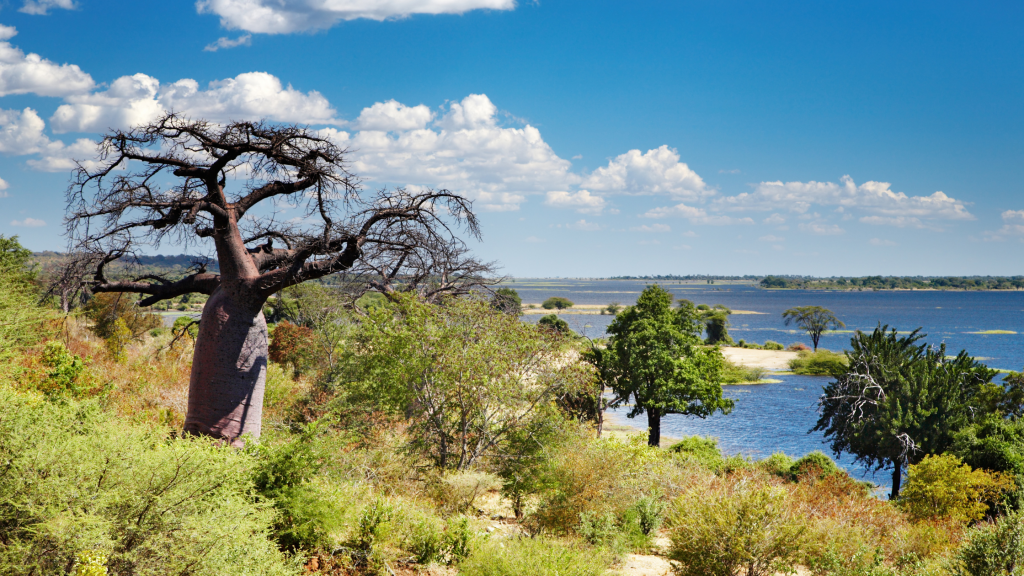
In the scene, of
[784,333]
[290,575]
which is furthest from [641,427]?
[784,333]

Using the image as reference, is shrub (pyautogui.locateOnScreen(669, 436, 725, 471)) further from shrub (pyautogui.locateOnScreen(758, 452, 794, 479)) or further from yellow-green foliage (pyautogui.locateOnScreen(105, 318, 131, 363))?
yellow-green foliage (pyautogui.locateOnScreen(105, 318, 131, 363))

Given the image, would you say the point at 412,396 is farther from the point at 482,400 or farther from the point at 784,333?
the point at 784,333

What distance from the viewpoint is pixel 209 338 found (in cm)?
839

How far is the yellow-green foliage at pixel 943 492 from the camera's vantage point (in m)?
16.0

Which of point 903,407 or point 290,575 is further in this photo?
point 903,407

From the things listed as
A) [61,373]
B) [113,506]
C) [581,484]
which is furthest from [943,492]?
[61,373]

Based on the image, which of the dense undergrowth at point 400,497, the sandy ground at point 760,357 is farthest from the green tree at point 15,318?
the sandy ground at point 760,357

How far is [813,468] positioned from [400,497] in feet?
54.6

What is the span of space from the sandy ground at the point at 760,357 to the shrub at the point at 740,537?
60266mm

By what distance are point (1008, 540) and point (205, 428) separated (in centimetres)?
1045

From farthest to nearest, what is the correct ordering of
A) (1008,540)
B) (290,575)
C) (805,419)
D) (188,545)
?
(805,419)
(1008,540)
(290,575)
(188,545)

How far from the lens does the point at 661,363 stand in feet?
93.1

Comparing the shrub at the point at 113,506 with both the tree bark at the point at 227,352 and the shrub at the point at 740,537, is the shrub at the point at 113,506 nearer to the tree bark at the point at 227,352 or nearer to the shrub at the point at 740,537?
the tree bark at the point at 227,352

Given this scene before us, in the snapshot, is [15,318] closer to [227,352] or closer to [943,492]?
[227,352]
